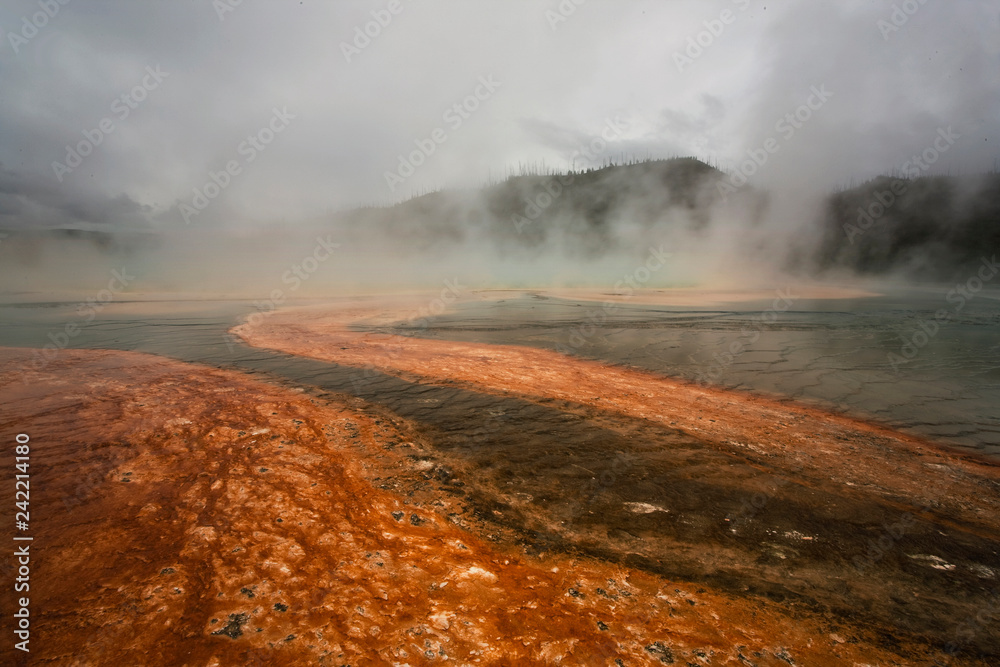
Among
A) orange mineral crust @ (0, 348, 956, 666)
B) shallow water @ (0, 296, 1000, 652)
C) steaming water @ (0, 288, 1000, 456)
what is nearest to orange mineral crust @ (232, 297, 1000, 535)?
shallow water @ (0, 296, 1000, 652)

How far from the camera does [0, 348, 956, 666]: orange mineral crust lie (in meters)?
1.54

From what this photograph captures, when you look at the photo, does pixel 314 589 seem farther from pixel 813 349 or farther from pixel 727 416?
pixel 813 349

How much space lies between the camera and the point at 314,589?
1812 mm

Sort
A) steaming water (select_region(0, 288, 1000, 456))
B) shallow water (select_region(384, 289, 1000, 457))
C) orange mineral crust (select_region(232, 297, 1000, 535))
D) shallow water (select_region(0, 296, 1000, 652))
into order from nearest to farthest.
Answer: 1. shallow water (select_region(0, 296, 1000, 652))
2. orange mineral crust (select_region(232, 297, 1000, 535))
3. shallow water (select_region(384, 289, 1000, 457))
4. steaming water (select_region(0, 288, 1000, 456))

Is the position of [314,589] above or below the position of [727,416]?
above

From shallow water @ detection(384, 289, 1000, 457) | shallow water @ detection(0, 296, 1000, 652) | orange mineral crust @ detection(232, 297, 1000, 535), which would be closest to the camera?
shallow water @ detection(0, 296, 1000, 652)

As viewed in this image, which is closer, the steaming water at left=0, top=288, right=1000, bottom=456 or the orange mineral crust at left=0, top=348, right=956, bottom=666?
the orange mineral crust at left=0, top=348, right=956, bottom=666

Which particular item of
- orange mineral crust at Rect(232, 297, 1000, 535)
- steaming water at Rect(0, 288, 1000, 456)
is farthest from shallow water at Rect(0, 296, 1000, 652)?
orange mineral crust at Rect(232, 297, 1000, 535)

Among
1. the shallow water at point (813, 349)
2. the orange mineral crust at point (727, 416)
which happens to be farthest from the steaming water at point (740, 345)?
the orange mineral crust at point (727, 416)

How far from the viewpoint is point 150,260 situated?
39.2 meters

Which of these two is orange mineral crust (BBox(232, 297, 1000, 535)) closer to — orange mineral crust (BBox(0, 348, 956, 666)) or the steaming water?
the steaming water

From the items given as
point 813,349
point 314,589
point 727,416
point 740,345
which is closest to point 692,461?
point 727,416

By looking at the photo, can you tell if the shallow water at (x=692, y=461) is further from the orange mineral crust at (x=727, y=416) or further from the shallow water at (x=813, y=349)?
the orange mineral crust at (x=727, y=416)

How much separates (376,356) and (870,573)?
5.65 meters
